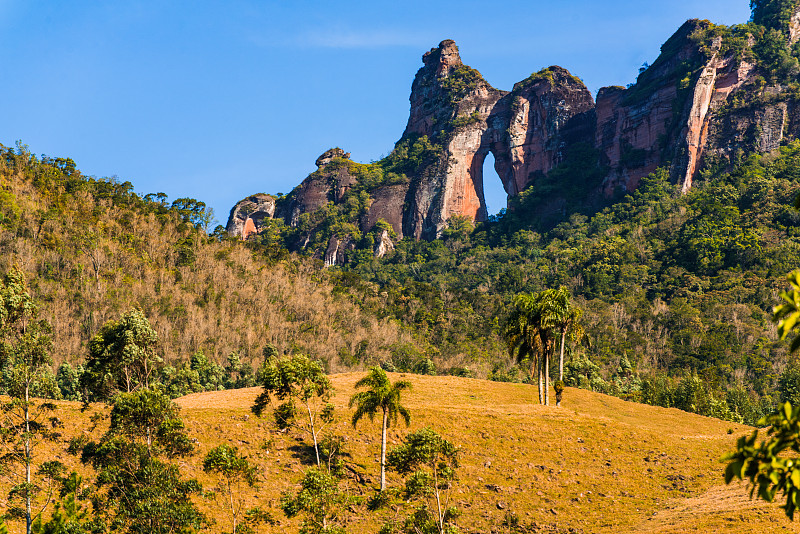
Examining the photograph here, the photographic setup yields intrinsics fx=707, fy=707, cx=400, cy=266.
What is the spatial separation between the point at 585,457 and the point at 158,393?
25497mm

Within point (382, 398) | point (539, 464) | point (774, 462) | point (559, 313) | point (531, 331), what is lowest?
point (539, 464)

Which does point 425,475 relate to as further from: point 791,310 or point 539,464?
point 791,310

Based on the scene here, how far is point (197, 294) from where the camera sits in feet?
343

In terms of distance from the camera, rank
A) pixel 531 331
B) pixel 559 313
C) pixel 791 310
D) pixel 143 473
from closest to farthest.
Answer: pixel 791 310, pixel 143 473, pixel 531 331, pixel 559 313

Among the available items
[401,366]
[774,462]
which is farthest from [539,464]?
[401,366]

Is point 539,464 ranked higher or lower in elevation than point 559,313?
lower

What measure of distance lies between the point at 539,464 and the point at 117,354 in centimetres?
2425

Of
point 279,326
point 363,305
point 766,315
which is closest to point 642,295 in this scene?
point 766,315

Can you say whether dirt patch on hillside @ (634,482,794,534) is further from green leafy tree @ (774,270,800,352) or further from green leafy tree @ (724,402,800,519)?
green leafy tree @ (774,270,800,352)

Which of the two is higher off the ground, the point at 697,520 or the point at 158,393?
the point at 158,393

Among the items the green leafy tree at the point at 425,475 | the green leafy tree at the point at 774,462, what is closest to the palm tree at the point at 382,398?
the green leafy tree at the point at 425,475

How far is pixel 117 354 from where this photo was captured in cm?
3834

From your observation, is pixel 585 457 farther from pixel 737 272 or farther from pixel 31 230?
pixel 737 272

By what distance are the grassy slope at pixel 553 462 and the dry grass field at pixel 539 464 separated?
2.6 inches
